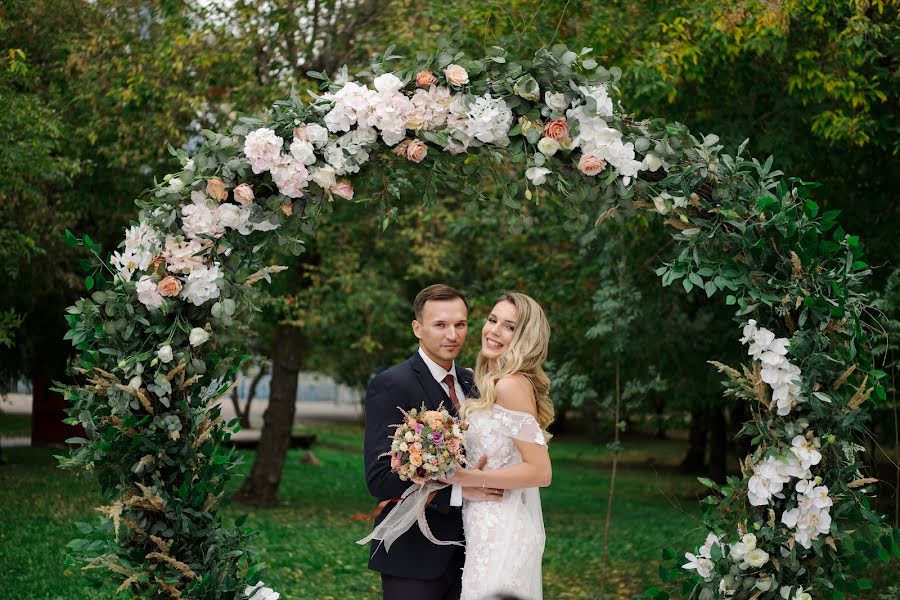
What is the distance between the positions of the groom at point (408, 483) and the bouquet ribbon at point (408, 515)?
2.0 inches

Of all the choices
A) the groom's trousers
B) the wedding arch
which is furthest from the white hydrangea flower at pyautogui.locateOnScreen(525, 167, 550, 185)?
the groom's trousers

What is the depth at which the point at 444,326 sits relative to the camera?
16.9ft

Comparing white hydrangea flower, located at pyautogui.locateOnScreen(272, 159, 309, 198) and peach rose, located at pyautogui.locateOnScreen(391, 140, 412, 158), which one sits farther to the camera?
peach rose, located at pyautogui.locateOnScreen(391, 140, 412, 158)

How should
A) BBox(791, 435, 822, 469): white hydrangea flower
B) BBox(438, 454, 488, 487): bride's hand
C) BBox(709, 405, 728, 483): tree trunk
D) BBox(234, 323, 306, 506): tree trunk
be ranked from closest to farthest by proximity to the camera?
BBox(438, 454, 488, 487): bride's hand < BBox(791, 435, 822, 469): white hydrangea flower < BBox(234, 323, 306, 506): tree trunk < BBox(709, 405, 728, 483): tree trunk

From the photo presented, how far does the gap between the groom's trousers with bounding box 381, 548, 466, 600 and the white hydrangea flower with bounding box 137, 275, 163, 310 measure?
5.81 feet

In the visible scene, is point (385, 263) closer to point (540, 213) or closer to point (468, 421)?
point (540, 213)

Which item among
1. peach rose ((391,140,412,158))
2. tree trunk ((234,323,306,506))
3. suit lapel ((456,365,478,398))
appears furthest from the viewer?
tree trunk ((234,323,306,506))

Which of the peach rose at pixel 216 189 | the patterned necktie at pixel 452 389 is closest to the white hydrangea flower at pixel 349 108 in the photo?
the peach rose at pixel 216 189

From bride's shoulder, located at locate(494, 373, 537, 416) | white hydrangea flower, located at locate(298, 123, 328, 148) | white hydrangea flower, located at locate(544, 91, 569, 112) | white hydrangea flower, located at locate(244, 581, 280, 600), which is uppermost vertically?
white hydrangea flower, located at locate(544, 91, 569, 112)

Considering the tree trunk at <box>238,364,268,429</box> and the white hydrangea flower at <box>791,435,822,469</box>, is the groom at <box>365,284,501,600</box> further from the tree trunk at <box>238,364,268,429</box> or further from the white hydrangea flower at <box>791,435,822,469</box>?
the tree trunk at <box>238,364,268,429</box>

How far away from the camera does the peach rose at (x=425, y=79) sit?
5258 mm

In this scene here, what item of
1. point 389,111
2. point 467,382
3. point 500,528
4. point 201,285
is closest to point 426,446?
point 500,528

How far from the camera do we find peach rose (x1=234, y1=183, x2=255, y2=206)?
521 centimetres

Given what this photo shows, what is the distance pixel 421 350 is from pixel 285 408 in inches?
461
